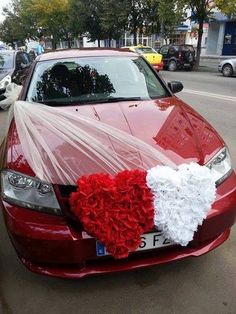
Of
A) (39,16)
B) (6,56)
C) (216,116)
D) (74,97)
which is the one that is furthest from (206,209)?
(39,16)

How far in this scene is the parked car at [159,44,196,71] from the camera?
20.5 meters

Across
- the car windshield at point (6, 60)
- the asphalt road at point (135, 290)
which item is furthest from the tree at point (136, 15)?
the asphalt road at point (135, 290)

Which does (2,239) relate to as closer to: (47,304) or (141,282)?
(47,304)

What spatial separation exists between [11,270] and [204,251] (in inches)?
58.6

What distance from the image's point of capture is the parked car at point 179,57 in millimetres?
20469

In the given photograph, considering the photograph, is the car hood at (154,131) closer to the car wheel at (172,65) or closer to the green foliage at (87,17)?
the car wheel at (172,65)

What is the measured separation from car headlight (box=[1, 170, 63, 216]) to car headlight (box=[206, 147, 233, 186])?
1068 mm

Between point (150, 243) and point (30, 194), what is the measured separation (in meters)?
0.82

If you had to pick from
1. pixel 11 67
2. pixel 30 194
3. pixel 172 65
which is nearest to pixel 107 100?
pixel 30 194

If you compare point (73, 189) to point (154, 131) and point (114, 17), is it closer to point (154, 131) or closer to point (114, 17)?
point (154, 131)

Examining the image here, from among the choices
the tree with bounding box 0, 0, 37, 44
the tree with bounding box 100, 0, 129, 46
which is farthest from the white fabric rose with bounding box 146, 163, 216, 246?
the tree with bounding box 0, 0, 37, 44

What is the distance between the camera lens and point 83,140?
2652mm

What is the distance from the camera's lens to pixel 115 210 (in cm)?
215

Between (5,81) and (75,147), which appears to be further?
(5,81)
